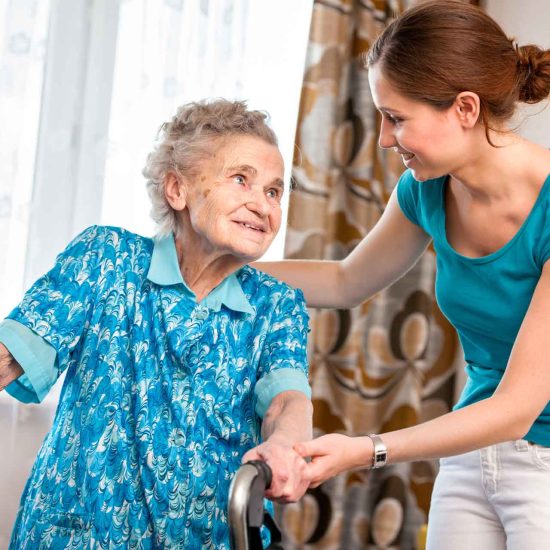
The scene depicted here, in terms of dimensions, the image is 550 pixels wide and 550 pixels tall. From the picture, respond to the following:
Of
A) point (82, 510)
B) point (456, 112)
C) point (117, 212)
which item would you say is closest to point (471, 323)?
point (456, 112)

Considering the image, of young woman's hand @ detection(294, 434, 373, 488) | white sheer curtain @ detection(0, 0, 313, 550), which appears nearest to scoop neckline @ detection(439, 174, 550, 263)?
young woman's hand @ detection(294, 434, 373, 488)

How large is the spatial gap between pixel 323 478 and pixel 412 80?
73 cm

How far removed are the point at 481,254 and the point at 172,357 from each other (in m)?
0.65

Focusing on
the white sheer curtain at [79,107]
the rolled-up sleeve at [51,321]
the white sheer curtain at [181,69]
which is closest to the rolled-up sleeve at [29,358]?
the rolled-up sleeve at [51,321]

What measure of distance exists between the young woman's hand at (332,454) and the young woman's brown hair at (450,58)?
2.08 feet

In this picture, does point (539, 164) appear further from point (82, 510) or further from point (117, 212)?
point (117, 212)

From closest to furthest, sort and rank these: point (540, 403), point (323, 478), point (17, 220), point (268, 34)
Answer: point (323, 478) → point (540, 403) → point (17, 220) → point (268, 34)

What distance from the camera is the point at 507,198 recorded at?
165 cm

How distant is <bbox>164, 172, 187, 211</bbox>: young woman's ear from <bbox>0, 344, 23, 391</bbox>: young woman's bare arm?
0.42 m

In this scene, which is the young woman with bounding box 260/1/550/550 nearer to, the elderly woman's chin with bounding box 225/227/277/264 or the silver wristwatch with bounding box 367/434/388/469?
the silver wristwatch with bounding box 367/434/388/469

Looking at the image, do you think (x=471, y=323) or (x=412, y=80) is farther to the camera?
(x=471, y=323)

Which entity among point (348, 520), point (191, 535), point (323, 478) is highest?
point (323, 478)

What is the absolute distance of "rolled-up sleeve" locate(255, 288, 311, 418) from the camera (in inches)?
59.2

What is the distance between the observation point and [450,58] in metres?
1.57
